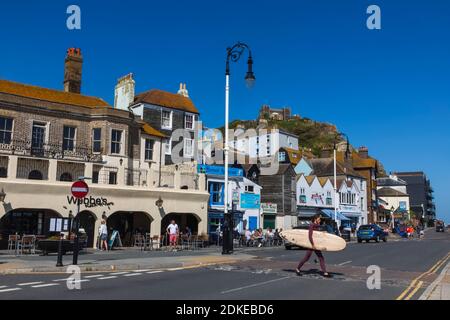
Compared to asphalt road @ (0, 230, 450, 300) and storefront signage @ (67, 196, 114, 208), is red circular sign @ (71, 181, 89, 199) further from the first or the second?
storefront signage @ (67, 196, 114, 208)

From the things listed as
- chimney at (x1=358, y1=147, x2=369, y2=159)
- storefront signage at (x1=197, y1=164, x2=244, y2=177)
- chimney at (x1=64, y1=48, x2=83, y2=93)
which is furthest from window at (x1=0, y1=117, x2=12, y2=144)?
chimney at (x1=358, y1=147, x2=369, y2=159)

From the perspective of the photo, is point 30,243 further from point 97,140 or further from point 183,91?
point 183,91

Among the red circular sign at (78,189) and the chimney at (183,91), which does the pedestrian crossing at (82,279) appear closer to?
the red circular sign at (78,189)

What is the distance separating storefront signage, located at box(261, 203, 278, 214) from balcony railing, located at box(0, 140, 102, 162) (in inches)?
736

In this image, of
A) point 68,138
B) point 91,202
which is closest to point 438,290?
point 91,202

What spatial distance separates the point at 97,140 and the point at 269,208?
66.0 ft

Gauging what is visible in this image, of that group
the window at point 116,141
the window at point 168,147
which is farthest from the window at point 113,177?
the window at point 168,147

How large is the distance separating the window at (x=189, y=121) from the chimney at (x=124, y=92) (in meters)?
5.10

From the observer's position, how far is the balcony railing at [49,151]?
28.4 m

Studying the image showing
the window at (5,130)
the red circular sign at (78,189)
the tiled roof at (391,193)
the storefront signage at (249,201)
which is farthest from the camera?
the tiled roof at (391,193)

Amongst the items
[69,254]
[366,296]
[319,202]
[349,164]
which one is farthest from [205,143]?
[366,296]

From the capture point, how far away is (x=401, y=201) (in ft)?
380

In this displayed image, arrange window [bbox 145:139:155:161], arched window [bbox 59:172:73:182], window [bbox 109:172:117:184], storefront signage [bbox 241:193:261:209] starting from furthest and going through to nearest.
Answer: storefront signage [bbox 241:193:261:209]
window [bbox 145:139:155:161]
window [bbox 109:172:117:184]
arched window [bbox 59:172:73:182]

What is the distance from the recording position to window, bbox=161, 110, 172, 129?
41.2m
